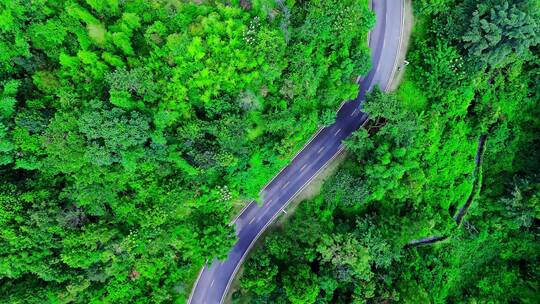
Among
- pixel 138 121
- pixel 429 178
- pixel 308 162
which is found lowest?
pixel 429 178

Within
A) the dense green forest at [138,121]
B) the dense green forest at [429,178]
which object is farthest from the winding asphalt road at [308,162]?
the dense green forest at [138,121]

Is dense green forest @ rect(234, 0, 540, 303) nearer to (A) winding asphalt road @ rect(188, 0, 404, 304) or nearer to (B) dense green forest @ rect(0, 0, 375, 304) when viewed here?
(A) winding asphalt road @ rect(188, 0, 404, 304)

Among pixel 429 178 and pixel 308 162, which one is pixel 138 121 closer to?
pixel 308 162

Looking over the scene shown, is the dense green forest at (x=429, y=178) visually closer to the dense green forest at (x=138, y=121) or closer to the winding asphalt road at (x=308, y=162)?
the winding asphalt road at (x=308, y=162)

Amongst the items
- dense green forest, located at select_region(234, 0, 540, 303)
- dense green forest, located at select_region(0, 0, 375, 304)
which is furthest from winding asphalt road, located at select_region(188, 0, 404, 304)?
dense green forest, located at select_region(0, 0, 375, 304)

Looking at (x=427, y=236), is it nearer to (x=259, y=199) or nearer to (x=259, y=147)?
(x=259, y=199)

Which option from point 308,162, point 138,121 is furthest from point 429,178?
point 138,121
